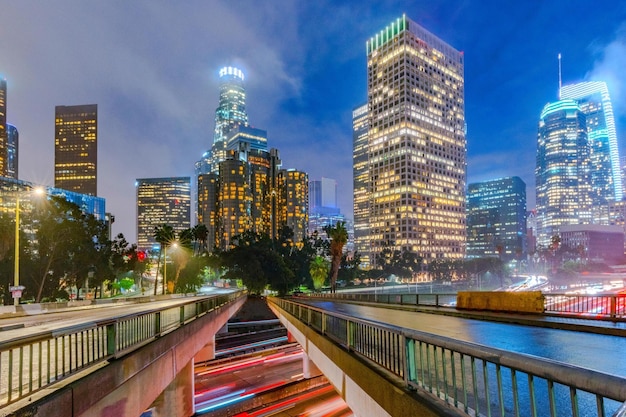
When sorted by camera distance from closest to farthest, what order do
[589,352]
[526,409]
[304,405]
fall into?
[526,409] → [589,352] → [304,405]

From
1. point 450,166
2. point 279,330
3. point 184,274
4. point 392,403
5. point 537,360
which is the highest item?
point 450,166

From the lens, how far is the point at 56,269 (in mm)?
51500

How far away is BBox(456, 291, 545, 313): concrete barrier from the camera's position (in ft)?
60.8

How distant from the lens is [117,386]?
859cm

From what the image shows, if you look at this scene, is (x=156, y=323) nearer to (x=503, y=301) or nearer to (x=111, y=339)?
(x=111, y=339)

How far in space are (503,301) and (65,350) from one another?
19556 mm

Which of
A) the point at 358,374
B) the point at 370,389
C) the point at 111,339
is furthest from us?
the point at 111,339

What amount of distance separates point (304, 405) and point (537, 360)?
92.5 feet

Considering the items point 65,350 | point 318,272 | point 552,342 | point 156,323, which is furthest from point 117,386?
point 318,272

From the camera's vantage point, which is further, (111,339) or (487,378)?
(111,339)

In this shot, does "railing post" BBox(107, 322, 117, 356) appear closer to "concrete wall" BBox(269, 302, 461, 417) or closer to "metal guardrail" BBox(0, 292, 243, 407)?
"metal guardrail" BBox(0, 292, 243, 407)

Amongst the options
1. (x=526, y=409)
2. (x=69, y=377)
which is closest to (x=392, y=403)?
(x=526, y=409)

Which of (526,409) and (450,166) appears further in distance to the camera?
(450,166)

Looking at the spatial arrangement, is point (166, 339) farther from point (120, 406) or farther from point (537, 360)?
point (537, 360)
